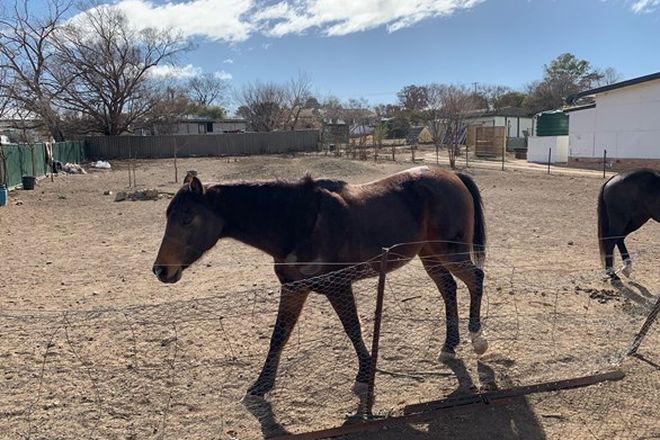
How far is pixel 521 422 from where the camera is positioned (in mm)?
2717

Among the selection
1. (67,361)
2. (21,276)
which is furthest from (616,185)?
(21,276)

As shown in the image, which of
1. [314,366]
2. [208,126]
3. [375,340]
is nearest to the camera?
[375,340]

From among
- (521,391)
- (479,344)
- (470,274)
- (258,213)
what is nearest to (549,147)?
(470,274)

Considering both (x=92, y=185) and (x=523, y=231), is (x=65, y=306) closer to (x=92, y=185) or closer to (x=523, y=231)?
(x=523, y=231)

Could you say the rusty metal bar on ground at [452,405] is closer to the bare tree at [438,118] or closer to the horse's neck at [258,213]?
the horse's neck at [258,213]

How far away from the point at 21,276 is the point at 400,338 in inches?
190

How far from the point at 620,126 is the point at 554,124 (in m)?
5.04

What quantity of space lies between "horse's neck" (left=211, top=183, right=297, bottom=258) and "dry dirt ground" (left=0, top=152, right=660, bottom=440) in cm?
35

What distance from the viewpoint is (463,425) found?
8.86ft

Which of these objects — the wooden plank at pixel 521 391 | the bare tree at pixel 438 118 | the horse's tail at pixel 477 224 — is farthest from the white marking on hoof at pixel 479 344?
the bare tree at pixel 438 118

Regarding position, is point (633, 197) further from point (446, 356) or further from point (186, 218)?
point (186, 218)

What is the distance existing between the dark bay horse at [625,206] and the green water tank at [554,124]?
21.4m

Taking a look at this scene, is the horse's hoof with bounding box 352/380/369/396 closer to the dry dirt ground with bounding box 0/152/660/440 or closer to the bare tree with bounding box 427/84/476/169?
the dry dirt ground with bounding box 0/152/660/440

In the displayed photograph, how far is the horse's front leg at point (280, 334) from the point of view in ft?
9.83
